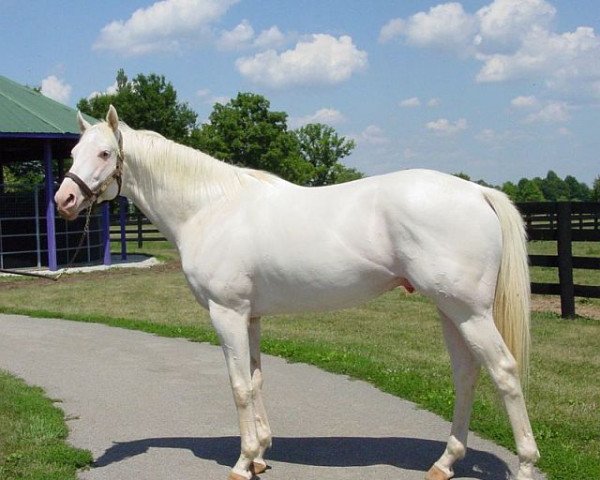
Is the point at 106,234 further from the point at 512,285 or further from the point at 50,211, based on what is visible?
the point at 512,285

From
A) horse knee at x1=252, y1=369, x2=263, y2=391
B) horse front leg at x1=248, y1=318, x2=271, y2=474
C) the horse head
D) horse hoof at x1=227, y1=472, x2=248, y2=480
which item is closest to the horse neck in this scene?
the horse head

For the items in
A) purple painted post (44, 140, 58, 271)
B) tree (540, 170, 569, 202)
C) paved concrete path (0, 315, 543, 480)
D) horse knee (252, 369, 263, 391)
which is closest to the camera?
paved concrete path (0, 315, 543, 480)

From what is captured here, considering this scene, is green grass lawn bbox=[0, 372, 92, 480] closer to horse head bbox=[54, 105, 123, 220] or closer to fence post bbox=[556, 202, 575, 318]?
horse head bbox=[54, 105, 123, 220]

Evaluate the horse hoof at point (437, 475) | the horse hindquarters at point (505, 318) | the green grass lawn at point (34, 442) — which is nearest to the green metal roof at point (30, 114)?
the green grass lawn at point (34, 442)

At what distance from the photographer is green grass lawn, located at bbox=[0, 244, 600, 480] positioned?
4.97 meters

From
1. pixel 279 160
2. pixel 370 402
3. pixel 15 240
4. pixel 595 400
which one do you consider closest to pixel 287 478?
pixel 370 402

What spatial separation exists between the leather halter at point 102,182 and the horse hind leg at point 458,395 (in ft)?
7.59

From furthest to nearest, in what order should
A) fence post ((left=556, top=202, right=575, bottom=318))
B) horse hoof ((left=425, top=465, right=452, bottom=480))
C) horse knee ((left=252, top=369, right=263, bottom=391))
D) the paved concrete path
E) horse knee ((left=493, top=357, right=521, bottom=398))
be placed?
fence post ((left=556, top=202, right=575, bottom=318)), horse knee ((left=252, top=369, right=263, bottom=391)), the paved concrete path, horse hoof ((left=425, top=465, right=452, bottom=480)), horse knee ((left=493, top=357, right=521, bottom=398))

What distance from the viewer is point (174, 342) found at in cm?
898

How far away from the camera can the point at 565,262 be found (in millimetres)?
10461

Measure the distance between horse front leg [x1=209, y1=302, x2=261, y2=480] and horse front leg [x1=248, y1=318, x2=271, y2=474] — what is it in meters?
0.17

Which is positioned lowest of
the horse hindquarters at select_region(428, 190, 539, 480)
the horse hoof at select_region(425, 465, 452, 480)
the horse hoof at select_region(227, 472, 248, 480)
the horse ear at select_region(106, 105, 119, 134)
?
the horse hoof at select_region(227, 472, 248, 480)

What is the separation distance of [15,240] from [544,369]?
52.6 feet

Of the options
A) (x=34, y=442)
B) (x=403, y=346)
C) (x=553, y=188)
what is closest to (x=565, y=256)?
(x=403, y=346)
